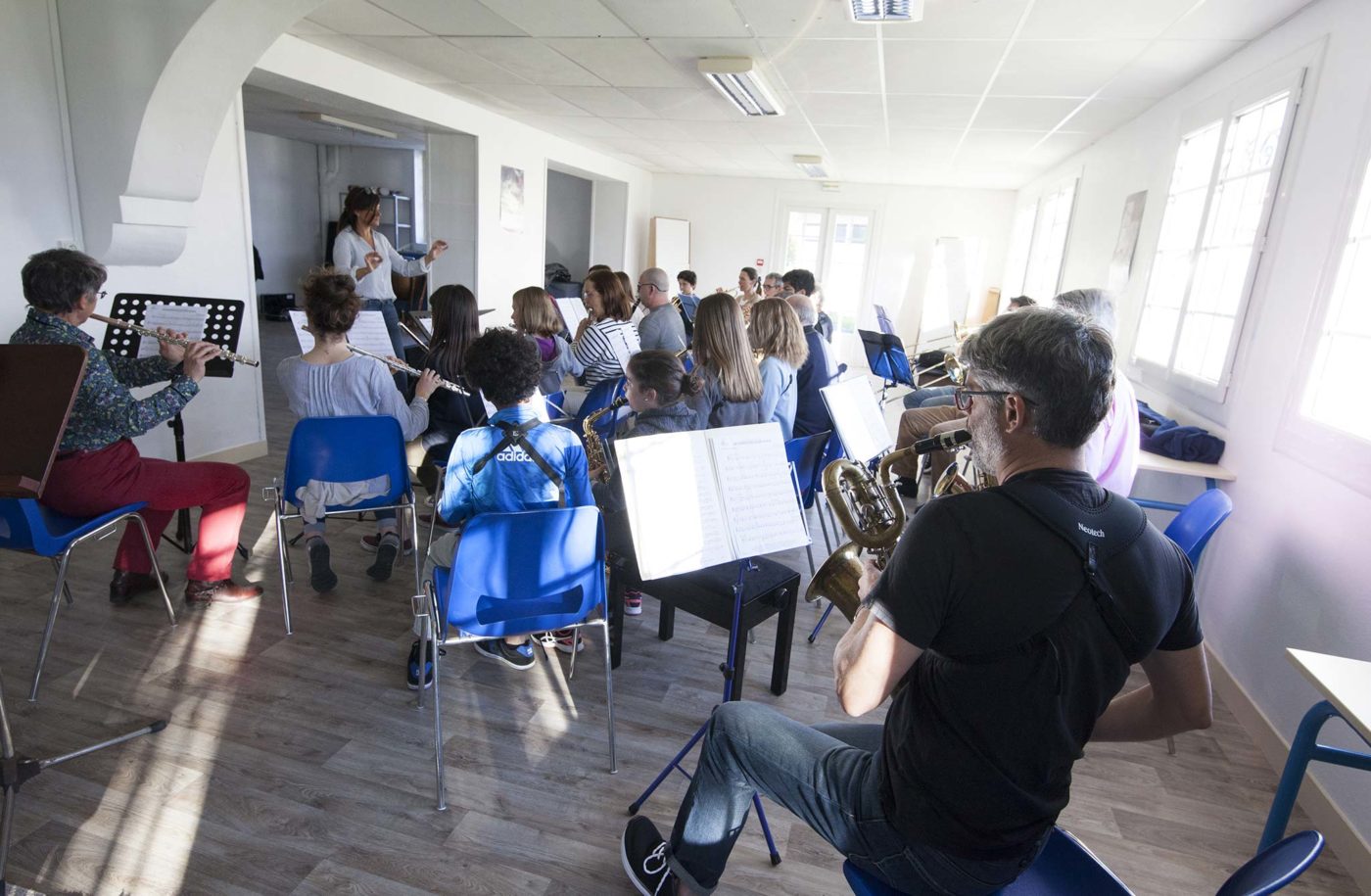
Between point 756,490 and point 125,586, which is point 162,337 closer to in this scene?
point 125,586

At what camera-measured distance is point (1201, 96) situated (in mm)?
3816

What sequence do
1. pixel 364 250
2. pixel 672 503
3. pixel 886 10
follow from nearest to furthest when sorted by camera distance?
pixel 672 503
pixel 886 10
pixel 364 250

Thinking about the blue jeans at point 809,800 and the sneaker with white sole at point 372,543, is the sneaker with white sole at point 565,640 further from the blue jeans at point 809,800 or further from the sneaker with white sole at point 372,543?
the blue jeans at point 809,800

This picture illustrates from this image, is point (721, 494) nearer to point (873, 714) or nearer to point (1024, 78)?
point (873, 714)

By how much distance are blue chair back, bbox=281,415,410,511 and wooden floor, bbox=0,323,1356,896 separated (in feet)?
1.88

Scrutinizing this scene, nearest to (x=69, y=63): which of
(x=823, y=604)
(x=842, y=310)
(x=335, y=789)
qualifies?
(x=335, y=789)

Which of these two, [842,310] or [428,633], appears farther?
[842,310]

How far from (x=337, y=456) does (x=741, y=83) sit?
344cm

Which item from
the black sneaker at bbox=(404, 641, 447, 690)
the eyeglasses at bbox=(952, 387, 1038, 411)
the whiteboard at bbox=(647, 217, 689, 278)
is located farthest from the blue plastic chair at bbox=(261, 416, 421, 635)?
the whiteboard at bbox=(647, 217, 689, 278)

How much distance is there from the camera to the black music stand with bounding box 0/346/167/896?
1519 mm

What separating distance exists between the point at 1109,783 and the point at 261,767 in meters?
2.42

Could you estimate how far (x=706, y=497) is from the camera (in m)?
1.86

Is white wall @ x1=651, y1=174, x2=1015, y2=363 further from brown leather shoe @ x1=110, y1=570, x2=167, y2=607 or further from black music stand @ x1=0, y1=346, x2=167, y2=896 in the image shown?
black music stand @ x1=0, y1=346, x2=167, y2=896

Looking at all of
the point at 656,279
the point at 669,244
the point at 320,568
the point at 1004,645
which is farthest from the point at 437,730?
the point at 669,244
